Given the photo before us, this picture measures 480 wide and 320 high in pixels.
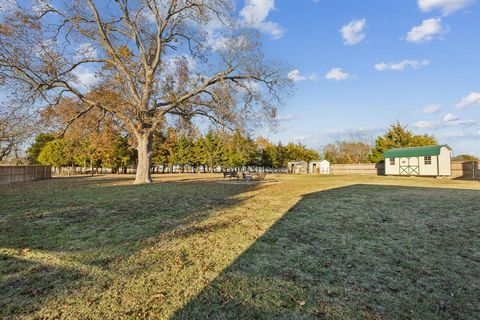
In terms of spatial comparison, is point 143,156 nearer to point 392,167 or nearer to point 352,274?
point 352,274

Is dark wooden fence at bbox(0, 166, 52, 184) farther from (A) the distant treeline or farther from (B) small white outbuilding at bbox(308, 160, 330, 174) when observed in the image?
(B) small white outbuilding at bbox(308, 160, 330, 174)

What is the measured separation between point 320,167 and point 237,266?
5131 cm

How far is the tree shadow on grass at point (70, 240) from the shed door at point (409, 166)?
32934mm

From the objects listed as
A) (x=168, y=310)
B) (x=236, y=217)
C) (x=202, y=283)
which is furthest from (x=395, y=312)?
(x=236, y=217)

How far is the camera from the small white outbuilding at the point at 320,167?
50125mm

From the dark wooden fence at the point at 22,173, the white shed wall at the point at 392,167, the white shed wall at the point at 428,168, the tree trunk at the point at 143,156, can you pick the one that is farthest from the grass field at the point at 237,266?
the white shed wall at the point at 392,167

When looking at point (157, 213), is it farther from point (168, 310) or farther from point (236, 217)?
point (168, 310)

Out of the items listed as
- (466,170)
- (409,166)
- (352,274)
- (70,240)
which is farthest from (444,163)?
(70,240)

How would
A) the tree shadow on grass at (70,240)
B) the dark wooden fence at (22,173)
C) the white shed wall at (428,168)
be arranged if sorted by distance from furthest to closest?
1. the white shed wall at (428,168)
2. the dark wooden fence at (22,173)
3. the tree shadow on grass at (70,240)

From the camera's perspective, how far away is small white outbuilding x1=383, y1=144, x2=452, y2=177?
97.1ft

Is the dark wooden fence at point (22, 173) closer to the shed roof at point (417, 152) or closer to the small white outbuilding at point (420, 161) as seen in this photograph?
the shed roof at point (417, 152)

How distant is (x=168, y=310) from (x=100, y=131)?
20.8 meters

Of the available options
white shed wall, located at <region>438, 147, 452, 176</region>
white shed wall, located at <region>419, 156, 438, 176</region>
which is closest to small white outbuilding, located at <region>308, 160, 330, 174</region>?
white shed wall, located at <region>419, 156, 438, 176</region>

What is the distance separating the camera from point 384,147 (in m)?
45.2
